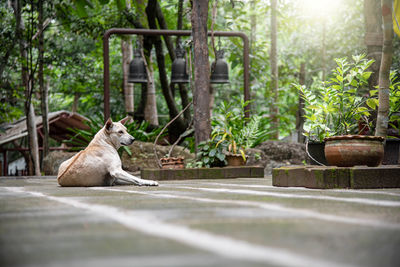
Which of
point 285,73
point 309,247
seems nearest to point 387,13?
point 309,247

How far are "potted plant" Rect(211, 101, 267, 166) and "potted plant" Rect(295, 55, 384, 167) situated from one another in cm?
179

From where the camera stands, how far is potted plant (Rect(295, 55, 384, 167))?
4.99 metres

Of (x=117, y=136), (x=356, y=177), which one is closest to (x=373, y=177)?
(x=356, y=177)

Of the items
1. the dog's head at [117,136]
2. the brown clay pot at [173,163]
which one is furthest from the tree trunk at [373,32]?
the dog's head at [117,136]

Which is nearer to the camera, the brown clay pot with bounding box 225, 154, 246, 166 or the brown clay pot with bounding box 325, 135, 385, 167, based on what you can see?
the brown clay pot with bounding box 325, 135, 385, 167

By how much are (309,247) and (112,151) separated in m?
5.14

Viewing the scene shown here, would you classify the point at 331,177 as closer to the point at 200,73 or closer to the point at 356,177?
the point at 356,177

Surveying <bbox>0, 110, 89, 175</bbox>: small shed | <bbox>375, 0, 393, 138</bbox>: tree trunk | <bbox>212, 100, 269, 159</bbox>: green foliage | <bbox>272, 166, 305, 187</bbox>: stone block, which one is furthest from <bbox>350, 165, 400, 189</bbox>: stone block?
<bbox>0, 110, 89, 175</bbox>: small shed

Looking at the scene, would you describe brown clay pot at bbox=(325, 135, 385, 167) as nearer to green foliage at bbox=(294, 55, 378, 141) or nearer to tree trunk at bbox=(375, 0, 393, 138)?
tree trunk at bbox=(375, 0, 393, 138)

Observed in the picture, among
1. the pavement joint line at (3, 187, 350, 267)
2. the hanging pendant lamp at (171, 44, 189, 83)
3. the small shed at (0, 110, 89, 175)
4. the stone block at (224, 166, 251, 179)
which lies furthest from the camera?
the small shed at (0, 110, 89, 175)

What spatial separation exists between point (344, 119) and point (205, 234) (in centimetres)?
461

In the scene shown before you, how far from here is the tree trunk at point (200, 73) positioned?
28.9 feet

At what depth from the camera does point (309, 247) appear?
1693 mm

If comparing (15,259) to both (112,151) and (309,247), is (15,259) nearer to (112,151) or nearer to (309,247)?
(309,247)
